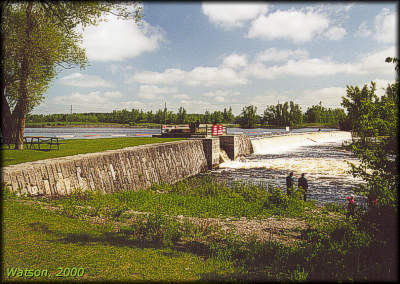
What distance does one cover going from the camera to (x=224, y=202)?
14133 millimetres

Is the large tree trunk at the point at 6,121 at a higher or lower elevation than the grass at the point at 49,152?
higher

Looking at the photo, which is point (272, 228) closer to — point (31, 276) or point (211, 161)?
point (31, 276)

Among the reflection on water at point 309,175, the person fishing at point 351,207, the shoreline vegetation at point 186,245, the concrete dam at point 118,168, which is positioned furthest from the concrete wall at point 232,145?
the person fishing at point 351,207

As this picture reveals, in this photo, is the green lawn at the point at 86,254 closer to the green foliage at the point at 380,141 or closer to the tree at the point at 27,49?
the green foliage at the point at 380,141

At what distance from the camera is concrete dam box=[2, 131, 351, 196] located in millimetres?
10852

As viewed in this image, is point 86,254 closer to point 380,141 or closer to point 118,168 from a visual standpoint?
point 380,141

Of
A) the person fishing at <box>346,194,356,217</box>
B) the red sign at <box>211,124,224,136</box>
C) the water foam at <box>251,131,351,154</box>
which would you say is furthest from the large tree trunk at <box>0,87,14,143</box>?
the water foam at <box>251,131,351,154</box>

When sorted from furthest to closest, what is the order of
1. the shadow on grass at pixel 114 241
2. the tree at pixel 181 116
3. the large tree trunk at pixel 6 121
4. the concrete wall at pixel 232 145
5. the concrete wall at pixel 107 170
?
the tree at pixel 181 116 → the concrete wall at pixel 232 145 → the large tree trunk at pixel 6 121 → the concrete wall at pixel 107 170 → the shadow on grass at pixel 114 241

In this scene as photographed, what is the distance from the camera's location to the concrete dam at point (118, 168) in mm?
10852

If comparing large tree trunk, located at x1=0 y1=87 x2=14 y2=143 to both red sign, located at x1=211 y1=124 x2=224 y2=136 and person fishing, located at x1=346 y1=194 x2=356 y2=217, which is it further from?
red sign, located at x1=211 y1=124 x2=224 y2=136

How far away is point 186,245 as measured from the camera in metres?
7.54

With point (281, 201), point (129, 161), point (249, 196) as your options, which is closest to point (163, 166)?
point (129, 161)

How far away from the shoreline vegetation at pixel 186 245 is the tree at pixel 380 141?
0.81m

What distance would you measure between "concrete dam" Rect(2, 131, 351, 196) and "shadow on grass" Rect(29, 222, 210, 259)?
388cm
